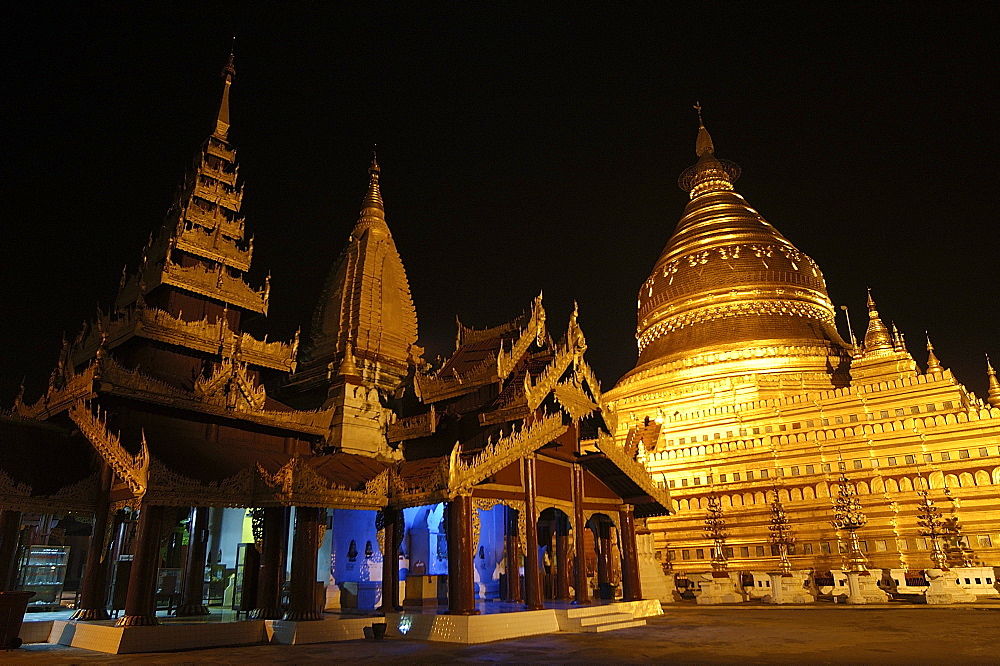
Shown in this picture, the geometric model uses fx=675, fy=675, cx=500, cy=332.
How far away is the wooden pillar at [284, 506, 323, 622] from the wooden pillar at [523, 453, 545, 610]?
4825mm

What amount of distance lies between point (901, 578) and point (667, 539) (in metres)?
12.0

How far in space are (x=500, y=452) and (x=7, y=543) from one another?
11.7 m

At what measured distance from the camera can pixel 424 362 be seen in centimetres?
2433

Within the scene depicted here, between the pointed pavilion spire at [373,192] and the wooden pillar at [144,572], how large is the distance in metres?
16.6

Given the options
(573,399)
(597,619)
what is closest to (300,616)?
(597,619)

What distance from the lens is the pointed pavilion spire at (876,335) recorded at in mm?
39000

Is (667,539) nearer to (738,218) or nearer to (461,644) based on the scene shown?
(461,644)

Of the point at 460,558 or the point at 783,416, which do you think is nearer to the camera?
the point at 460,558

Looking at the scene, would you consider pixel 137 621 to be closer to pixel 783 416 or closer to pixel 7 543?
pixel 7 543

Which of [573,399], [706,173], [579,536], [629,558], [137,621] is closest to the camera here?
[137,621]

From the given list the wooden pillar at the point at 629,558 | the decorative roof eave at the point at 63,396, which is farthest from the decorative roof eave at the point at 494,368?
the decorative roof eave at the point at 63,396

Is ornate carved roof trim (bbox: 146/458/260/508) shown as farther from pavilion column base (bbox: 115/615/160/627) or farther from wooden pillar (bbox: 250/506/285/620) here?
pavilion column base (bbox: 115/615/160/627)

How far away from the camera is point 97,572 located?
14.7m

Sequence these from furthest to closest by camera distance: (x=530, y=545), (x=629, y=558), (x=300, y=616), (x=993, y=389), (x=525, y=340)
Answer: (x=993, y=389) < (x=629, y=558) < (x=525, y=340) < (x=530, y=545) < (x=300, y=616)
